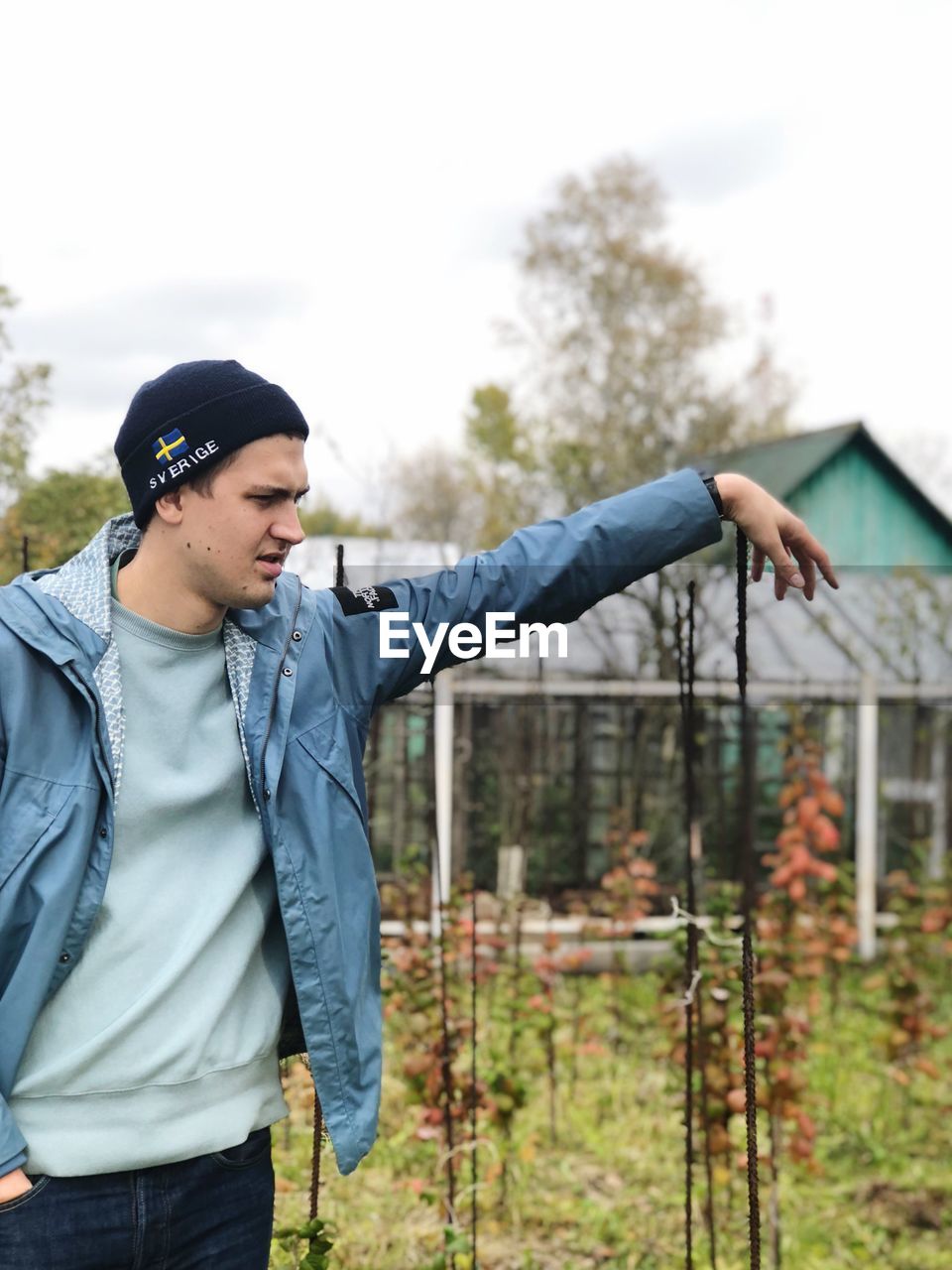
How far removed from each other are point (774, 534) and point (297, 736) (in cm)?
77

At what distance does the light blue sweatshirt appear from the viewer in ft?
4.75

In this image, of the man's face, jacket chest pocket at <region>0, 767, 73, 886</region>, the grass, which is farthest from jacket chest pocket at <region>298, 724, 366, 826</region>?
the grass

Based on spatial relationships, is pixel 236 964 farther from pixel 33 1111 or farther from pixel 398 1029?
pixel 398 1029

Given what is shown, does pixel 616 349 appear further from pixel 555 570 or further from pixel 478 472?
pixel 555 570

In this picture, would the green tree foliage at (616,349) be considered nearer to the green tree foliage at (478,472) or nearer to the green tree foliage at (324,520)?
the green tree foliage at (478,472)

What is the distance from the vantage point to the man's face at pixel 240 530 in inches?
61.4

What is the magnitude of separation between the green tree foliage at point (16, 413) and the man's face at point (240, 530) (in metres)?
1.60

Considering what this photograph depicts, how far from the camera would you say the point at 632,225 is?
21.6 meters

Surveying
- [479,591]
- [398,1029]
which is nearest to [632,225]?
[398,1029]

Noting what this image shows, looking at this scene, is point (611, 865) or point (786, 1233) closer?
point (786, 1233)

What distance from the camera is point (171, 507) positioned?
1584 millimetres

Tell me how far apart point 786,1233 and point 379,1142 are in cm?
127

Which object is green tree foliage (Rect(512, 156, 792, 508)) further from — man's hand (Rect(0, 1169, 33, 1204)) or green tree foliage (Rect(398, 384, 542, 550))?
man's hand (Rect(0, 1169, 33, 1204))

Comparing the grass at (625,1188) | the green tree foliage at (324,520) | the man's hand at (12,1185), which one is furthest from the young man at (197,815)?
the green tree foliage at (324,520)
